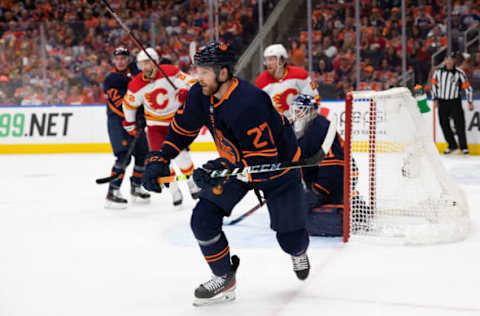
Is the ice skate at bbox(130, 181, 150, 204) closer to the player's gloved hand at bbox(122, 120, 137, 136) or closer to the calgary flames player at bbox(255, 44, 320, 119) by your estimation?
the player's gloved hand at bbox(122, 120, 137, 136)

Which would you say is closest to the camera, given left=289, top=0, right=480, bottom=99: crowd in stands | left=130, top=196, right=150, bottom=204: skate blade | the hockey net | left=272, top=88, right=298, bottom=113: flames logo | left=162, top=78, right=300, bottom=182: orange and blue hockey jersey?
left=162, top=78, right=300, bottom=182: orange and blue hockey jersey

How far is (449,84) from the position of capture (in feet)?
28.5

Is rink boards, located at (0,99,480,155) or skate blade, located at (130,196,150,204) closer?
Result: skate blade, located at (130,196,150,204)

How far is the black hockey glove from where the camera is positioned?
8.53 ft

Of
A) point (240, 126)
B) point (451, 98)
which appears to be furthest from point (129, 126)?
point (451, 98)

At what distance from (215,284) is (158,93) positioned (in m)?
2.73

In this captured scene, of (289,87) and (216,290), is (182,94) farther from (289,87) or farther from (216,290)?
(216,290)

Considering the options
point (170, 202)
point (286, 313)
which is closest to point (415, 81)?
point (170, 202)

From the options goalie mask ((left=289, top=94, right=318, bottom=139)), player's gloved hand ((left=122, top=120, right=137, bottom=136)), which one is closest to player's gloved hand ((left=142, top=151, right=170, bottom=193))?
goalie mask ((left=289, top=94, right=318, bottom=139))

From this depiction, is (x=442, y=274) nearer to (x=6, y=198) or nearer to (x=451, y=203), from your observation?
(x=451, y=203)

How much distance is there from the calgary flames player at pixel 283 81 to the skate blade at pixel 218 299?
2.91m

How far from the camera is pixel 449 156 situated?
28.5 feet

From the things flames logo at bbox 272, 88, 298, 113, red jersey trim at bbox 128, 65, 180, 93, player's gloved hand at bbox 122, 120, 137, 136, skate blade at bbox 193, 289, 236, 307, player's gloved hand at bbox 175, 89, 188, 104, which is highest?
red jersey trim at bbox 128, 65, 180, 93

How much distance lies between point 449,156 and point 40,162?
5.91 meters
